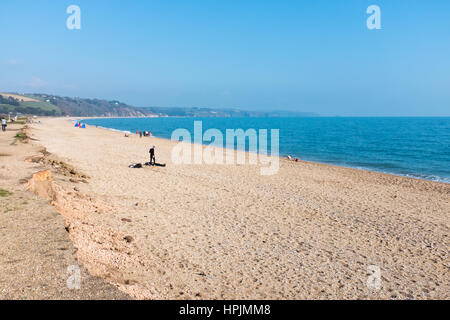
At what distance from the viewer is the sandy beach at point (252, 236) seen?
6.50 metres

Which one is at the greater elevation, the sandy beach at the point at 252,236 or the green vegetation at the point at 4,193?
the green vegetation at the point at 4,193

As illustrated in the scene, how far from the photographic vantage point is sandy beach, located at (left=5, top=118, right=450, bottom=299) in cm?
650

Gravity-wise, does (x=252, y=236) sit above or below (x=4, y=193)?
below

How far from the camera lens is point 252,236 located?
30.8 feet

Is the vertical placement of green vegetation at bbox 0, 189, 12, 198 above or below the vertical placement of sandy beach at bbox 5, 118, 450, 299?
above

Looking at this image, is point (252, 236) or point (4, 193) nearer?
point (4, 193)

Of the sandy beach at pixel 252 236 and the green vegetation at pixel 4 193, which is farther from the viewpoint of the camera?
the green vegetation at pixel 4 193

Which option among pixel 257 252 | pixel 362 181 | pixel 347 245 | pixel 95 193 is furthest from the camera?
pixel 362 181

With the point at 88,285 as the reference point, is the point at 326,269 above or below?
below

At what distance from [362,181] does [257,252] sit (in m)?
14.1

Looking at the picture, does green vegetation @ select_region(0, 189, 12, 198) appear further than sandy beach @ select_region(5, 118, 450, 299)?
Yes
